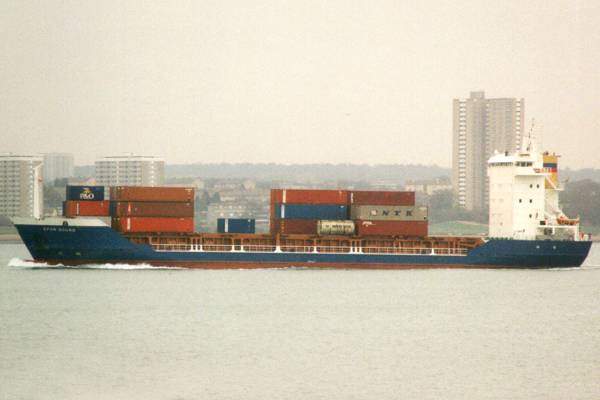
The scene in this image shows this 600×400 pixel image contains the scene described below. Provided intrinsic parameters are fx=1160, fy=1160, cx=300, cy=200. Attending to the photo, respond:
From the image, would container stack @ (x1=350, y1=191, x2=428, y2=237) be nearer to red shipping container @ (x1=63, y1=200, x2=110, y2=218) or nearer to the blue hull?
the blue hull

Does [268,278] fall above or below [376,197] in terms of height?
below

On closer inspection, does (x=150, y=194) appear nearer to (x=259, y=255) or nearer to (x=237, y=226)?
(x=237, y=226)

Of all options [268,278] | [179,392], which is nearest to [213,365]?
[179,392]

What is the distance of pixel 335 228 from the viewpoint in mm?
61000

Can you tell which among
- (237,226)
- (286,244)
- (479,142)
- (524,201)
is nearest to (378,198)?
(286,244)

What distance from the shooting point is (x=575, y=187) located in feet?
550

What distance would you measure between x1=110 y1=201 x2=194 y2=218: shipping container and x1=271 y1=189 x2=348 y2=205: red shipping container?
476 cm

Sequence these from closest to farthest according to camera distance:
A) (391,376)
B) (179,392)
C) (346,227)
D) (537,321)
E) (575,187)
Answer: (179,392), (391,376), (537,321), (346,227), (575,187)

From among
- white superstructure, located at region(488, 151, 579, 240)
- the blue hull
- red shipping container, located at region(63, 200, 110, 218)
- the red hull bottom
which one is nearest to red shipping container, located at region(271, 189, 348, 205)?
the blue hull

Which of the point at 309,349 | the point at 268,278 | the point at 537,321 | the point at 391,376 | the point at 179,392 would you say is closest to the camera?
the point at 179,392

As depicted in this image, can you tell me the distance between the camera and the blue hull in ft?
191

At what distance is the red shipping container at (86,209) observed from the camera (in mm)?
58906

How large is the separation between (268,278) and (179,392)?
2790 centimetres

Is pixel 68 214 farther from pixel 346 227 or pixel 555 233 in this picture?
pixel 555 233
